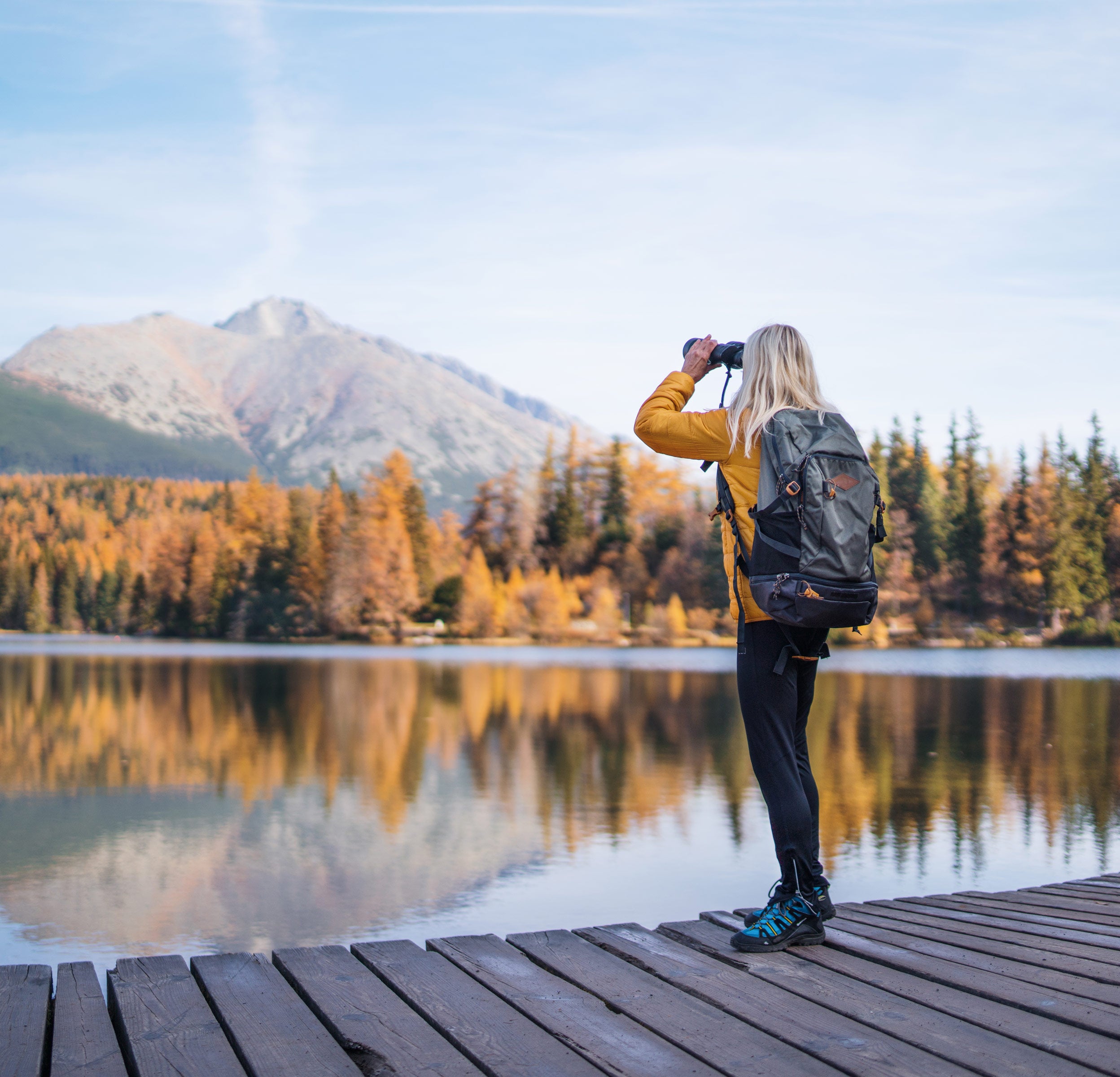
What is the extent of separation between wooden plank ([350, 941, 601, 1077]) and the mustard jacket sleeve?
1668 mm

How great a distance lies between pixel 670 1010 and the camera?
2.76 metres

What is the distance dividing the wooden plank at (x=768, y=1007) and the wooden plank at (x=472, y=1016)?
322 mm

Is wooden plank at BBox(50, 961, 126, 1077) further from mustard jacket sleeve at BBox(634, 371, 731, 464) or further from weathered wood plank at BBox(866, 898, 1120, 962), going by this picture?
weathered wood plank at BBox(866, 898, 1120, 962)

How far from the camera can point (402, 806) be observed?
522 inches

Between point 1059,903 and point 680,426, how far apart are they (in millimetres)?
2758

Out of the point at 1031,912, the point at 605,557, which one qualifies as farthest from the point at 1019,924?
the point at 605,557

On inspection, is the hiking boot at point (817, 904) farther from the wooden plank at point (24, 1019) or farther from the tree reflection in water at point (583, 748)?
the tree reflection in water at point (583, 748)

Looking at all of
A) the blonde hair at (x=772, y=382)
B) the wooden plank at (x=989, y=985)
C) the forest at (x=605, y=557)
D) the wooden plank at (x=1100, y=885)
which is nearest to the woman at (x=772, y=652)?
the blonde hair at (x=772, y=382)

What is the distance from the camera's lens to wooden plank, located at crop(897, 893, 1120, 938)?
395 cm

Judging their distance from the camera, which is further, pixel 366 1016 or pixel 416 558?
pixel 416 558

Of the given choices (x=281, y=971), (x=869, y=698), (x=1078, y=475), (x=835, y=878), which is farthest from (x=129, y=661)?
(x=1078, y=475)

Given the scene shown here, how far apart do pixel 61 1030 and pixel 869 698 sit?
986 inches

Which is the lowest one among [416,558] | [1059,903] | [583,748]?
[583,748]

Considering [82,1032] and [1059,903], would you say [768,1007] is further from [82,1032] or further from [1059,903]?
[1059,903]
